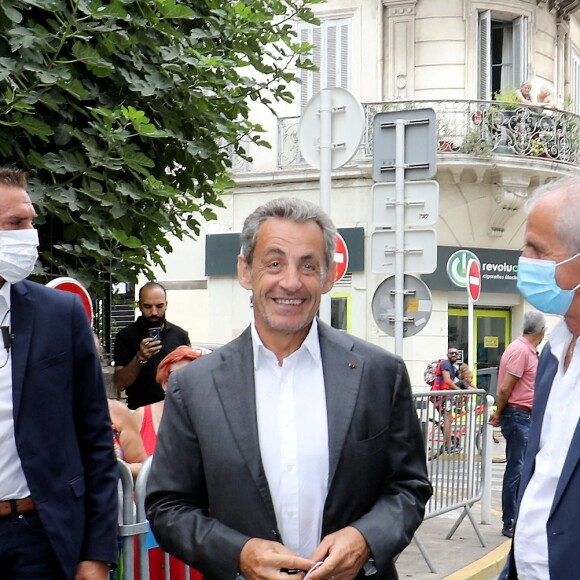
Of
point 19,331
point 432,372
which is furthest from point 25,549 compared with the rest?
point 432,372

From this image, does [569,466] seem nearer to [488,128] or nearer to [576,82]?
[488,128]

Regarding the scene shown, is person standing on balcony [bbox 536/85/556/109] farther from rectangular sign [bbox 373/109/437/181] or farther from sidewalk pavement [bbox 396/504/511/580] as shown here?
sidewalk pavement [bbox 396/504/511/580]

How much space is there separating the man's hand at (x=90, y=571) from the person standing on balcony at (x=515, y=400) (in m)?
6.19

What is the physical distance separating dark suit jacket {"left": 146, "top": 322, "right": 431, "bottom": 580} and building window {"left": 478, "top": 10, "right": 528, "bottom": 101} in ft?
69.0

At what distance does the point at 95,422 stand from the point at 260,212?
3.37ft

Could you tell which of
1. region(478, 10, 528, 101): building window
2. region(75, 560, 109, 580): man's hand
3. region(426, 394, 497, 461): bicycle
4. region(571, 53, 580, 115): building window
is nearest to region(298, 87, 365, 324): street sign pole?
region(426, 394, 497, 461): bicycle

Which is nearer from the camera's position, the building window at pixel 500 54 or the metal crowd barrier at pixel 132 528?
the metal crowd barrier at pixel 132 528

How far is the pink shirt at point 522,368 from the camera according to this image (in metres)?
9.23

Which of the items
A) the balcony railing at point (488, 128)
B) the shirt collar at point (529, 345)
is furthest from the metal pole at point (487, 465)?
the balcony railing at point (488, 128)

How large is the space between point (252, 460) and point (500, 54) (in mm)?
22338

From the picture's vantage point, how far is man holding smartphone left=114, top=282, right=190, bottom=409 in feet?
24.7

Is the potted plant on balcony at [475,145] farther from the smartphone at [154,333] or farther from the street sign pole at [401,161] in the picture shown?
the smartphone at [154,333]

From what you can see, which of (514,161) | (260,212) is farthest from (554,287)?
(514,161)

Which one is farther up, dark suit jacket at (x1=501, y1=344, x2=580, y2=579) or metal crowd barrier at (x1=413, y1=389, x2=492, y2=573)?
dark suit jacket at (x1=501, y1=344, x2=580, y2=579)
